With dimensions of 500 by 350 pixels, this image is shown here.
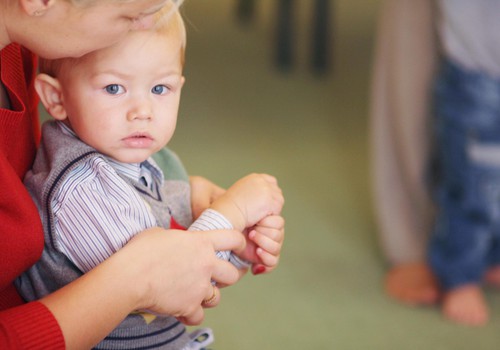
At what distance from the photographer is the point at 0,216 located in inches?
31.0

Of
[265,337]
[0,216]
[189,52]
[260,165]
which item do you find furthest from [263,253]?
[189,52]

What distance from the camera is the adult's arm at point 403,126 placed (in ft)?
6.42

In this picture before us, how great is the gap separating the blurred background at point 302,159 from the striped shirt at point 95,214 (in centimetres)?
29

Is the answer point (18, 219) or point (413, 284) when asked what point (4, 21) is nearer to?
point (18, 219)

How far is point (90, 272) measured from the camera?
79cm

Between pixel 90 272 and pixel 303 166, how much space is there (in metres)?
1.87

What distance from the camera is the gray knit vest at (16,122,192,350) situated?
2.73 feet

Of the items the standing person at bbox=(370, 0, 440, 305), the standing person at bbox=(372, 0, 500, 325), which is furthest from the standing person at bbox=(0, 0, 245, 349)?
the standing person at bbox=(370, 0, 440, 305)

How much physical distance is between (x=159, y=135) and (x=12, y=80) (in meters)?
0.17

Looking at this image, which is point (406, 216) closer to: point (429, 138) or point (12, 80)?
point (429, 138)

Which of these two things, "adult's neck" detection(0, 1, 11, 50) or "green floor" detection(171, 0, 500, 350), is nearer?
"adult's neck" detection(0, 1, 11, 50)

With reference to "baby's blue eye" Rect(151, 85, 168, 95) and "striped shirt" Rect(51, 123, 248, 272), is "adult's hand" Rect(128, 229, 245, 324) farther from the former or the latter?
"baby's blue eye" Rect(151, 85, 168, 95)

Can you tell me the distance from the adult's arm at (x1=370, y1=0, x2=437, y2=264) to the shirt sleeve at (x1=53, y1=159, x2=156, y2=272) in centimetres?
128

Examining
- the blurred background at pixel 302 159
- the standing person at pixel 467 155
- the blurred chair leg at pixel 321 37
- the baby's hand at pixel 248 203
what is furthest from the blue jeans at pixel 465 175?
the blurred chair leg at pixel 321 37
